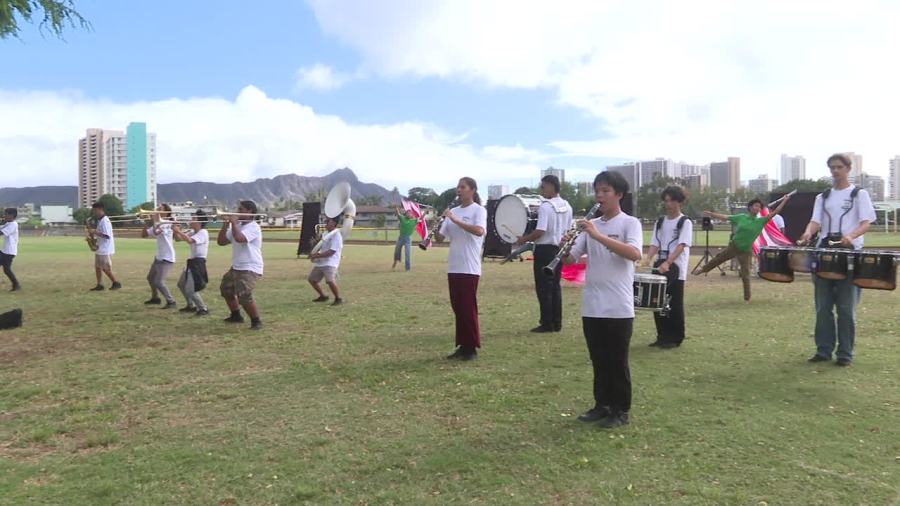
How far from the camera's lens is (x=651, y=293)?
639 centimetres

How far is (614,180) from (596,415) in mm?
1863

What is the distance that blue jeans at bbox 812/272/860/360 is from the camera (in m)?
6.42

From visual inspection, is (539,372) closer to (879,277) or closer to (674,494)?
(674,494)

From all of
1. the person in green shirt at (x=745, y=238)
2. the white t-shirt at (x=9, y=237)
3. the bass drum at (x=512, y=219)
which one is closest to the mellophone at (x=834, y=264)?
the bass drum at (x=512, y=219)

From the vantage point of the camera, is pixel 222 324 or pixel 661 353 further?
pixel 222 324

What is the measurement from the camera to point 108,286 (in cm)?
1491

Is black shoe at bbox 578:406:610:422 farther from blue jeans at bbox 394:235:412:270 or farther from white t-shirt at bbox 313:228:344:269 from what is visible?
blue jeans at bbox 394:235:412:270

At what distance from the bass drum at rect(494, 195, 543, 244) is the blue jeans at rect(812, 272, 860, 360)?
522 cm

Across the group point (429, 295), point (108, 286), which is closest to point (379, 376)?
point (429, 295)

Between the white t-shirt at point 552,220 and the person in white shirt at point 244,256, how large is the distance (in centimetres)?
400

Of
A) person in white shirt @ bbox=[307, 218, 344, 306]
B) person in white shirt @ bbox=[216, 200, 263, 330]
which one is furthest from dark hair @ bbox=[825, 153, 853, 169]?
person in white shirt @ bbox=[307, 218, 344, 306]

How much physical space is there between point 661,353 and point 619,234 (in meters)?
3.01

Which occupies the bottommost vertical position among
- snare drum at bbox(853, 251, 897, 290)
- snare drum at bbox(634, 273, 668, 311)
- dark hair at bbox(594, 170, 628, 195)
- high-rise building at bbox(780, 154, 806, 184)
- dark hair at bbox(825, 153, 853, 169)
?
snare drum at bbox(634, 273, 668, 311)

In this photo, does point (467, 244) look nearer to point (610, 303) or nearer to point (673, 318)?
point (610, 303)
